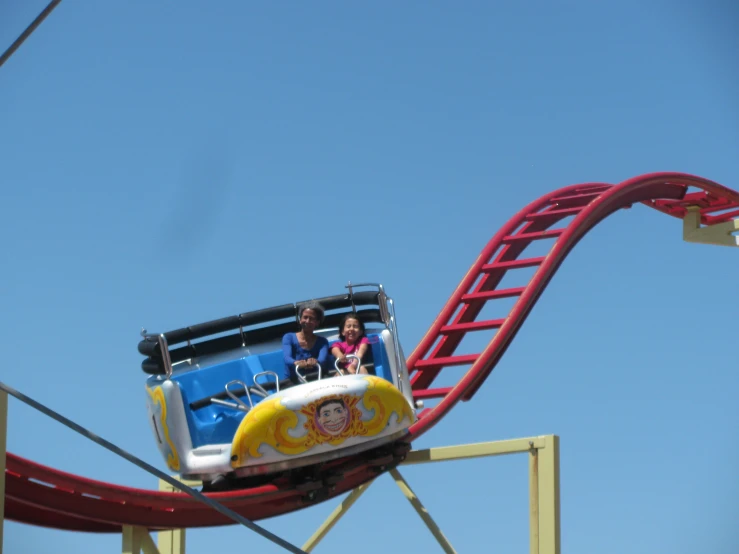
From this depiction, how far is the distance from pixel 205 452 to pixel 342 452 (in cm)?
64

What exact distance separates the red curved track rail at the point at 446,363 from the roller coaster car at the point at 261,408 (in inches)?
8.2

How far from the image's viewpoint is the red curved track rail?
17.9ft

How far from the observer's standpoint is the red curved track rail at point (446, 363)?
5.45 m

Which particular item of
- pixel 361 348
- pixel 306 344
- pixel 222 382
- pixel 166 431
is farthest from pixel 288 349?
pixel 166 431

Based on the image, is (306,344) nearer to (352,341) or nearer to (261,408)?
(352,341)

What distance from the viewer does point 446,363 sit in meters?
7.83

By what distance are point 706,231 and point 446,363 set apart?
352 cm

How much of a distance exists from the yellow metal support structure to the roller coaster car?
4.54m

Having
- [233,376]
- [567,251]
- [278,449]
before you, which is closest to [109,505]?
[278,449]

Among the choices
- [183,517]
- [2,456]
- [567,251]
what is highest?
[567,251]

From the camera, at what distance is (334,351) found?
643cm

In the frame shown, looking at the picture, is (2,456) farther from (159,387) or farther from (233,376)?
(233,376)

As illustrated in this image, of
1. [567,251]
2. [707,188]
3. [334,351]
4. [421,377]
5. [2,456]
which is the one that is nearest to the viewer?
[2,456]

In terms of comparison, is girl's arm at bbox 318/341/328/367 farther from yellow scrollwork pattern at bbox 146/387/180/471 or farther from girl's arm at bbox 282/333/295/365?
yellow scrollwork pattern at bbox 146/387/180/471
